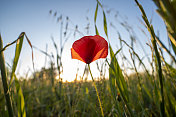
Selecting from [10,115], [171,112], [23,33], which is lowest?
[171,112]

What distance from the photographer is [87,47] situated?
52 cm

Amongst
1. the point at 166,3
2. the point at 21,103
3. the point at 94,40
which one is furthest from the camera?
the point at 21,103

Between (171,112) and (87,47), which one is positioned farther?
(171,112)

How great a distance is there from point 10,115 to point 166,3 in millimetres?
642

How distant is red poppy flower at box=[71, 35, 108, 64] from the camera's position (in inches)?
18.3

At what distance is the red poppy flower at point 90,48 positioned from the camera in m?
0.47

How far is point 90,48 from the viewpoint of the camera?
1.73 feet

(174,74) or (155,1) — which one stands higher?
(155,1)

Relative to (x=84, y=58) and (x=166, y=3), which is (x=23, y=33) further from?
(x=166, y=3)

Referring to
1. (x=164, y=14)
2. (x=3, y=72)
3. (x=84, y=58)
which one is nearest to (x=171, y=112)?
(x=84, y=58)

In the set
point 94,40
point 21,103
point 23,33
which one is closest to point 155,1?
point 94,40

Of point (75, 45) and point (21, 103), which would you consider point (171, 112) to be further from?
point (21, 103)

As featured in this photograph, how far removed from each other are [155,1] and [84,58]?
42cm

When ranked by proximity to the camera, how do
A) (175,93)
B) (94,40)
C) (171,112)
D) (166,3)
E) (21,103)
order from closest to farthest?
(166,3), (94,40), (21,103), (171,112), (175,93)
